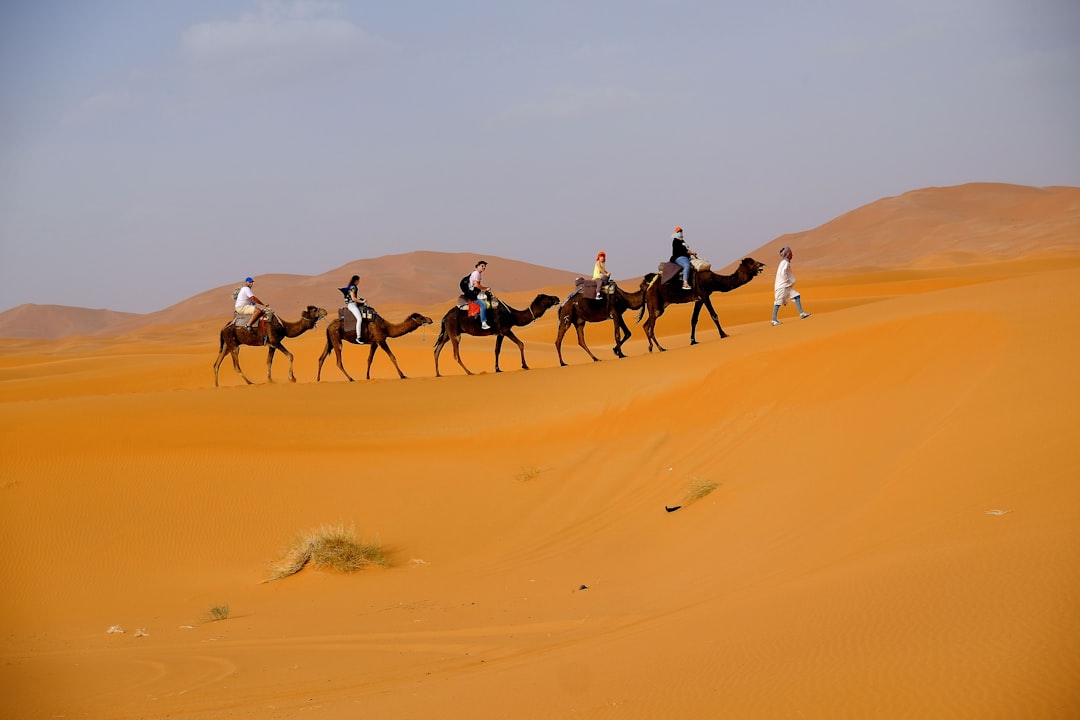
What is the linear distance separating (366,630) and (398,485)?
627cm

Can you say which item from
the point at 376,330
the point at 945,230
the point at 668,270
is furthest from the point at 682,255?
the point at 945,230

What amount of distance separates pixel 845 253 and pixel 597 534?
274 feet

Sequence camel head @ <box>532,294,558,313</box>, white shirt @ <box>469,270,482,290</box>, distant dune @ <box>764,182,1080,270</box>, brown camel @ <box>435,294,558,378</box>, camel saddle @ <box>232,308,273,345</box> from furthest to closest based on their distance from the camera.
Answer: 1. distant dune @ <box>764,182,1080,270</box>
2. camel saddle @ <box>232,308,273,345</box>
3. camel head @ <box>532,294,558,313</box>
4. brown camel @ <box>435,294,558,378</box>
5. white shirt @ <box>469,270,482,290</box>

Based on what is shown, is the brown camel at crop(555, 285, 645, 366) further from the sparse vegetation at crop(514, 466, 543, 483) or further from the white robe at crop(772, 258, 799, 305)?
the sparse vegetation at crop(514, 466, 543, 483)

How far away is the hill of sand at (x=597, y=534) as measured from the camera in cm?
608

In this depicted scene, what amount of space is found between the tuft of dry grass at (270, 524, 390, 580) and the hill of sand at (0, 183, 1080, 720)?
0.57 feet

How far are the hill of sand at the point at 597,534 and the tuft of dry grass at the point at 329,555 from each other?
→ 0.17 metres

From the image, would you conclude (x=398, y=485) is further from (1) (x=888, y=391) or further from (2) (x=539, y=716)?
(2) (x=539, y=716)

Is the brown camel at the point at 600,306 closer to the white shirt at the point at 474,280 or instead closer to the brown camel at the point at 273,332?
the white shirt at the point at 474,280

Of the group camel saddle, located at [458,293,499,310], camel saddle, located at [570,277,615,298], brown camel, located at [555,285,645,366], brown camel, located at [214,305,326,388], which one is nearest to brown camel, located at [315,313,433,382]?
brown camel, located at [214,305,326,388]

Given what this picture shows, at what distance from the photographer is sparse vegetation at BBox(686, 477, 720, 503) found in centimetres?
1310

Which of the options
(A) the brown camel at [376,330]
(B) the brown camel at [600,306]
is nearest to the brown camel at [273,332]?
(A) the brown camel at [376,330]

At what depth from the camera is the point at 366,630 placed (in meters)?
10.2

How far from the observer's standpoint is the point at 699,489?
1314cm
